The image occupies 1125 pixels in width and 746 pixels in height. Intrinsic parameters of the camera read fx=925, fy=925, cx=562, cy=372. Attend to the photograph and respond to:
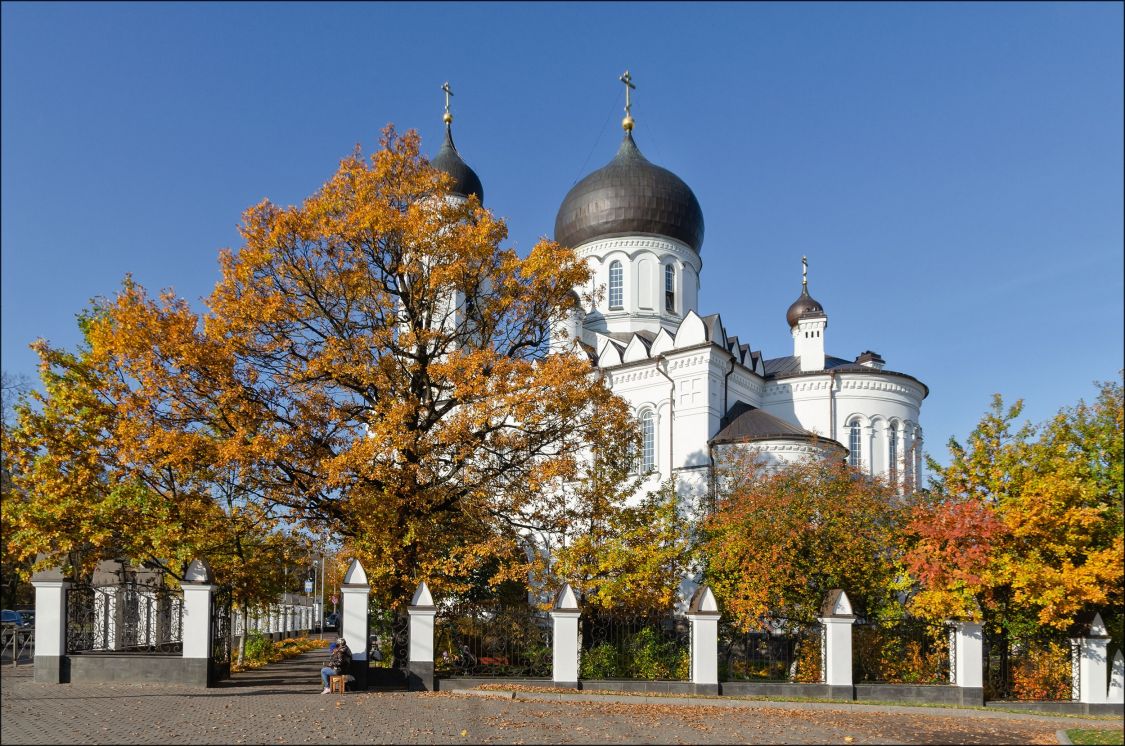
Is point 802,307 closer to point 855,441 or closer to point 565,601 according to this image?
point 855,441

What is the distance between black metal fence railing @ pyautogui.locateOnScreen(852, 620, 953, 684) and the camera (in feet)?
53.8

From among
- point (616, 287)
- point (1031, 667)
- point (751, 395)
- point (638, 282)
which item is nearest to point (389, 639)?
point (1031, 667)

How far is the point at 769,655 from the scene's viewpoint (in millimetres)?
17734

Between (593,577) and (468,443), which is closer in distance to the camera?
(468,443)

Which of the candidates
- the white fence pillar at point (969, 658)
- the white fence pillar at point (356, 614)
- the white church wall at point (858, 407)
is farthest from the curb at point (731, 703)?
the white church wall at point (858, 407)

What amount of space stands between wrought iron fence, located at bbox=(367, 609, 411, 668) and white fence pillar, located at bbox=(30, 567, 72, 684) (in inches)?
189

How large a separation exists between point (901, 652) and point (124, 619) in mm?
14364

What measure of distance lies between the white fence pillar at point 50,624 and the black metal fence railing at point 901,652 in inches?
521

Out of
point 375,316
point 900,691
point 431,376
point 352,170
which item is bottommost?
point 900,691

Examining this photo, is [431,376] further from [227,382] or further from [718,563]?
[718,563]

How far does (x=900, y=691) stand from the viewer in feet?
51.8

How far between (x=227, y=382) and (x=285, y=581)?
7.56m

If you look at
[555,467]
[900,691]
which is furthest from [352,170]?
[900,691]

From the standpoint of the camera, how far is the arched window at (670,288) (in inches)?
1469
